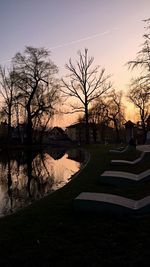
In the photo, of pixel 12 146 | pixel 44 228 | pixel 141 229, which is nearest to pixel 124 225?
pixel 141 229

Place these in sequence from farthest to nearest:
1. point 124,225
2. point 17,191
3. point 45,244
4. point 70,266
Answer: point 17,191 → point 124,225 → point 45,244 → point 70,266

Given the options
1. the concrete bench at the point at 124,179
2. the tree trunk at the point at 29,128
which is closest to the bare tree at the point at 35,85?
the tree trunk at the point at 29,128

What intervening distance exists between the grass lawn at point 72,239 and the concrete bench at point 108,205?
123 mm

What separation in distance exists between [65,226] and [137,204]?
151 centimetres

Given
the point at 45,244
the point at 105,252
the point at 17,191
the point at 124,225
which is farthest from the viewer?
the point at 17,191

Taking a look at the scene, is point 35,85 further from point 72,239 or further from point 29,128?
point 72,239

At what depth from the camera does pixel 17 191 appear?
14750 mm

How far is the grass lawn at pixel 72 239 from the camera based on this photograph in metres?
5.37

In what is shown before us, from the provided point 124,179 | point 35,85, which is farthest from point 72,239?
point 35,85

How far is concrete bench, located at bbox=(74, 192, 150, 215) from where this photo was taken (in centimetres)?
723

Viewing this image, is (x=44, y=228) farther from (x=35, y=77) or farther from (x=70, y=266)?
(x=35, y=77)

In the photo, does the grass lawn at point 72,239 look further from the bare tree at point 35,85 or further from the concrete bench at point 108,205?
the bare tree at point 35,85

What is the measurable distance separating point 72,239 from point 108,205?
1.37 m

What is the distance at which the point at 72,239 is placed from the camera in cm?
630
